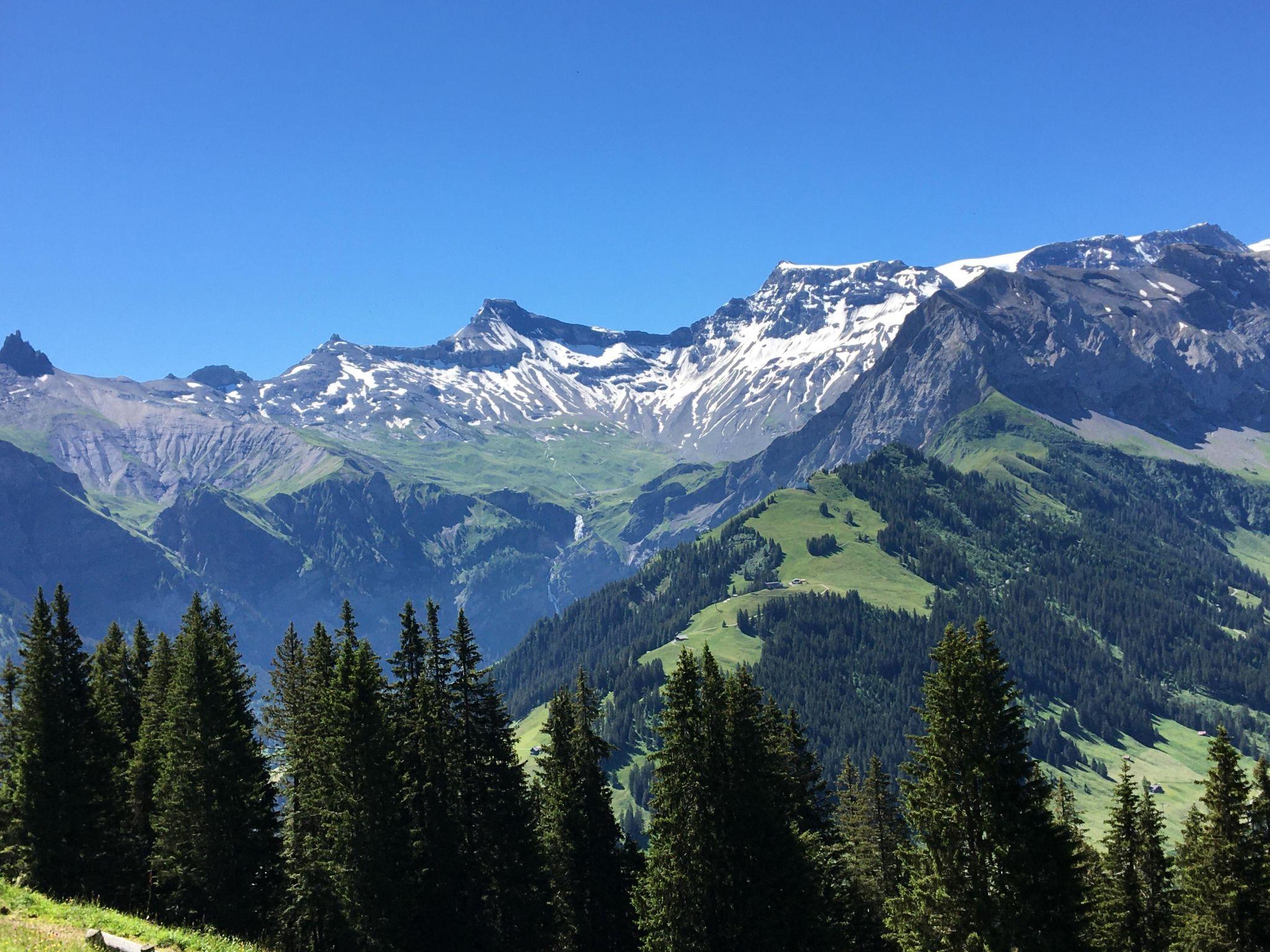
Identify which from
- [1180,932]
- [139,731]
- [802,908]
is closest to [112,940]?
[802,908]

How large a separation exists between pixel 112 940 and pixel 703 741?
2112 cm

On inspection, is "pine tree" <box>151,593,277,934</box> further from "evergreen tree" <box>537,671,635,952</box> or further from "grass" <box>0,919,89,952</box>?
"grass" <box>0,919,89,952</box>

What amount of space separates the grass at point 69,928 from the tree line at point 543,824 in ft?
31.9

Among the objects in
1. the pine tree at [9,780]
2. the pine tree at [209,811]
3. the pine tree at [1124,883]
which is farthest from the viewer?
the pine tree at [9,780]

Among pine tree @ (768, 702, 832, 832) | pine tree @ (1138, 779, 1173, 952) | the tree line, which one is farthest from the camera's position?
pine tree @ (768, 702, 832, 832)

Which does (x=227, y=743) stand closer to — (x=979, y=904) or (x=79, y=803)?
(x=79, y=803)

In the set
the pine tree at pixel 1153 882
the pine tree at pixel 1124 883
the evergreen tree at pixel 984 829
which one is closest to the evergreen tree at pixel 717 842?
the evergreen tree at pixel 984 829

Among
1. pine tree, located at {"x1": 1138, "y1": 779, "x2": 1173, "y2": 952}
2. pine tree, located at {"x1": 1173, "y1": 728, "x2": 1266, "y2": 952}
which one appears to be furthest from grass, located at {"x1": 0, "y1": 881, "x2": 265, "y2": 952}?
pine tree, located at {"x1": 1138, "y1": 779, "x2": 1173, "y2": 952}

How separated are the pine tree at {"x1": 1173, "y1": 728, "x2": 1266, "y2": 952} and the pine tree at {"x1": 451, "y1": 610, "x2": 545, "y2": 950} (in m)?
28.0

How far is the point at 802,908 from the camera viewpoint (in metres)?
39.6

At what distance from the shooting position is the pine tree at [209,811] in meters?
44.9

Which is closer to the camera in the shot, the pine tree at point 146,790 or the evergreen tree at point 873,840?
the pine tree at point 146,790

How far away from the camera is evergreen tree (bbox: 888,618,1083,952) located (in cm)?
2984

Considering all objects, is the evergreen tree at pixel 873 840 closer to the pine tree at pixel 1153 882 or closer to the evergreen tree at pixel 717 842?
the evergreen tree at pixel 717 842
